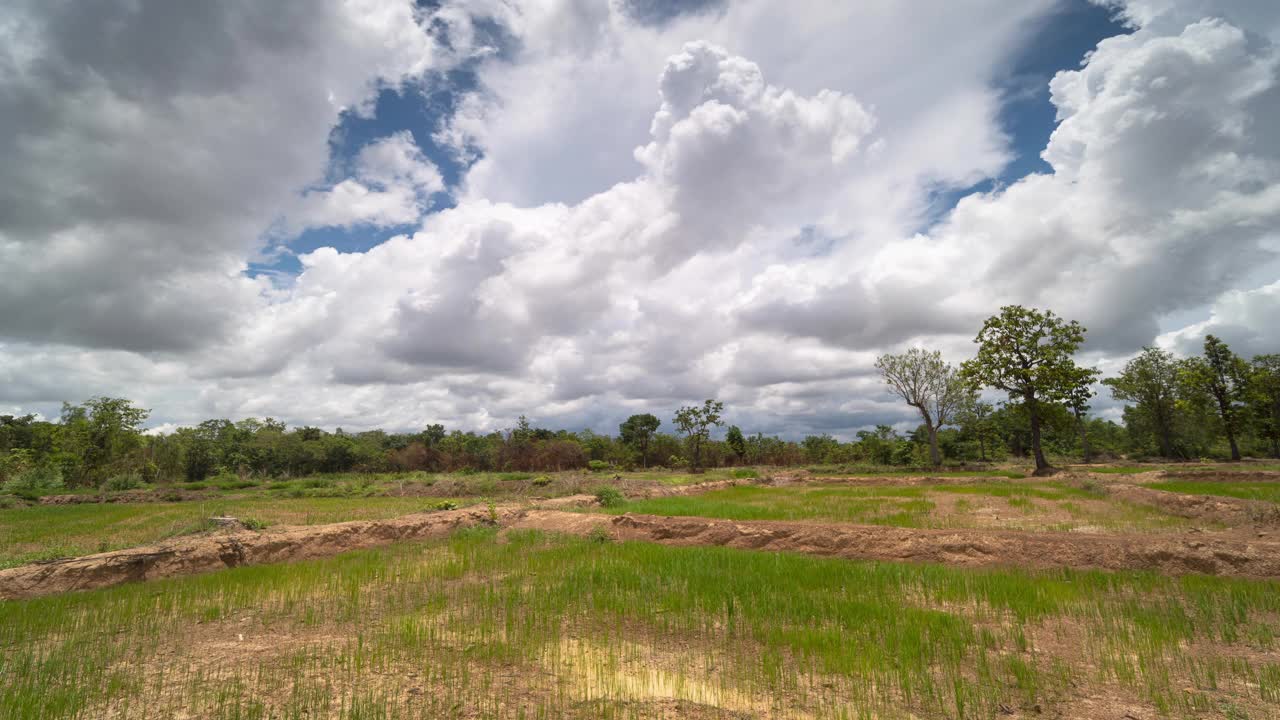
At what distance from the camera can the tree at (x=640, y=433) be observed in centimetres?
7112

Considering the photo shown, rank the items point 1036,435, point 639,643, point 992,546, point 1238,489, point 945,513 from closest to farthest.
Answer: point 639,643 → point 992,546 → point 945,513 → point 1238,489 → point 1036,435

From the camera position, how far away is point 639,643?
6.75 meters

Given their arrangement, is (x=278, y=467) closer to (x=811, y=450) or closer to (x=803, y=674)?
(x=811, y=450)

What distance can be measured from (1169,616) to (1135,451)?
3159 inches

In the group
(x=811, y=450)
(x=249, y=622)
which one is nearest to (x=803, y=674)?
(x=249, y=622)

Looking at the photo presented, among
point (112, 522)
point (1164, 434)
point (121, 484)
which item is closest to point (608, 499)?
point (112, 522)

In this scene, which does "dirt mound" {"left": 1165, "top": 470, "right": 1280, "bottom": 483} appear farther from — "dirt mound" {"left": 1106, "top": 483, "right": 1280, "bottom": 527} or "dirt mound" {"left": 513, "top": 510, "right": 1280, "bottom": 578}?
"dirt mound" {"left": 513, "top": 510, "right": 1280, "bottom": 578}

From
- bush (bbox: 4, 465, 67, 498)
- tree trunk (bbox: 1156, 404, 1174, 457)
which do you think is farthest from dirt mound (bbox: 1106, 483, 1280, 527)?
bush (bbox: 4, 465, 67, 498)

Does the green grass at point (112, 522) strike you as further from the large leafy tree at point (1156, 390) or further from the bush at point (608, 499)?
the large leafy tree at point (1156, 390)

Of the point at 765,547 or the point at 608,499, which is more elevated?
the point at 608,499

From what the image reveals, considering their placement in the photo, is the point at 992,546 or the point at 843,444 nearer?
the point at 992,546

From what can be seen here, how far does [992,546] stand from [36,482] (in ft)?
196

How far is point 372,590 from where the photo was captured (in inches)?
380

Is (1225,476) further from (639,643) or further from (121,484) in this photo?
(121,484)
